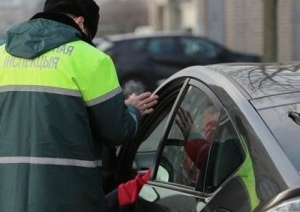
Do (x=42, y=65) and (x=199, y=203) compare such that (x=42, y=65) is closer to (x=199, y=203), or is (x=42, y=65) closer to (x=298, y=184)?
(x=199, y=203)

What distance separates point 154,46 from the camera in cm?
1714

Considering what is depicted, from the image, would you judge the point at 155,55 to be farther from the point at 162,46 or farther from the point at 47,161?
the point at 47,161

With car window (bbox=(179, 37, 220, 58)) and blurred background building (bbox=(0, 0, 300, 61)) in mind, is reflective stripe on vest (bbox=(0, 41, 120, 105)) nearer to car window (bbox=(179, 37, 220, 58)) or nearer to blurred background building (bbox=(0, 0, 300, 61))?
blurred background building (bbox=(0, 0, 300, 61))

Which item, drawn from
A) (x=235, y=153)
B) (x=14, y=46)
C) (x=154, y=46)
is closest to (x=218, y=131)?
(x=235, y=153)

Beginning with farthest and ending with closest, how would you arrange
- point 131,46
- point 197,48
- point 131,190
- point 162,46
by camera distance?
point 162,46
point 197,48
point 131,46
point 131,190

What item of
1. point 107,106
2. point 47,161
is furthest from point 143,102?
point 47,161

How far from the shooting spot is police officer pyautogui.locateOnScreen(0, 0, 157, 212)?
294cm

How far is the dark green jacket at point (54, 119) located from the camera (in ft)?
9.66

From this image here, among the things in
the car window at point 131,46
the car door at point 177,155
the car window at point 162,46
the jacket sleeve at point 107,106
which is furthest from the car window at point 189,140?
the car window at point 162,46

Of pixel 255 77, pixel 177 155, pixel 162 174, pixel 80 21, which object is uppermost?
pixel 80 21

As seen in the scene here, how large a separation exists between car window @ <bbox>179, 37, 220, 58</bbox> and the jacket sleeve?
13963 mm

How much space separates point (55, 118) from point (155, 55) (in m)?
14.1

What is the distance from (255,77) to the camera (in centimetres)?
299

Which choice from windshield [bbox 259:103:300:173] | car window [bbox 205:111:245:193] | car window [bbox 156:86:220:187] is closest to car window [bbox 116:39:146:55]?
car window [bbox 156:86:220:187]
